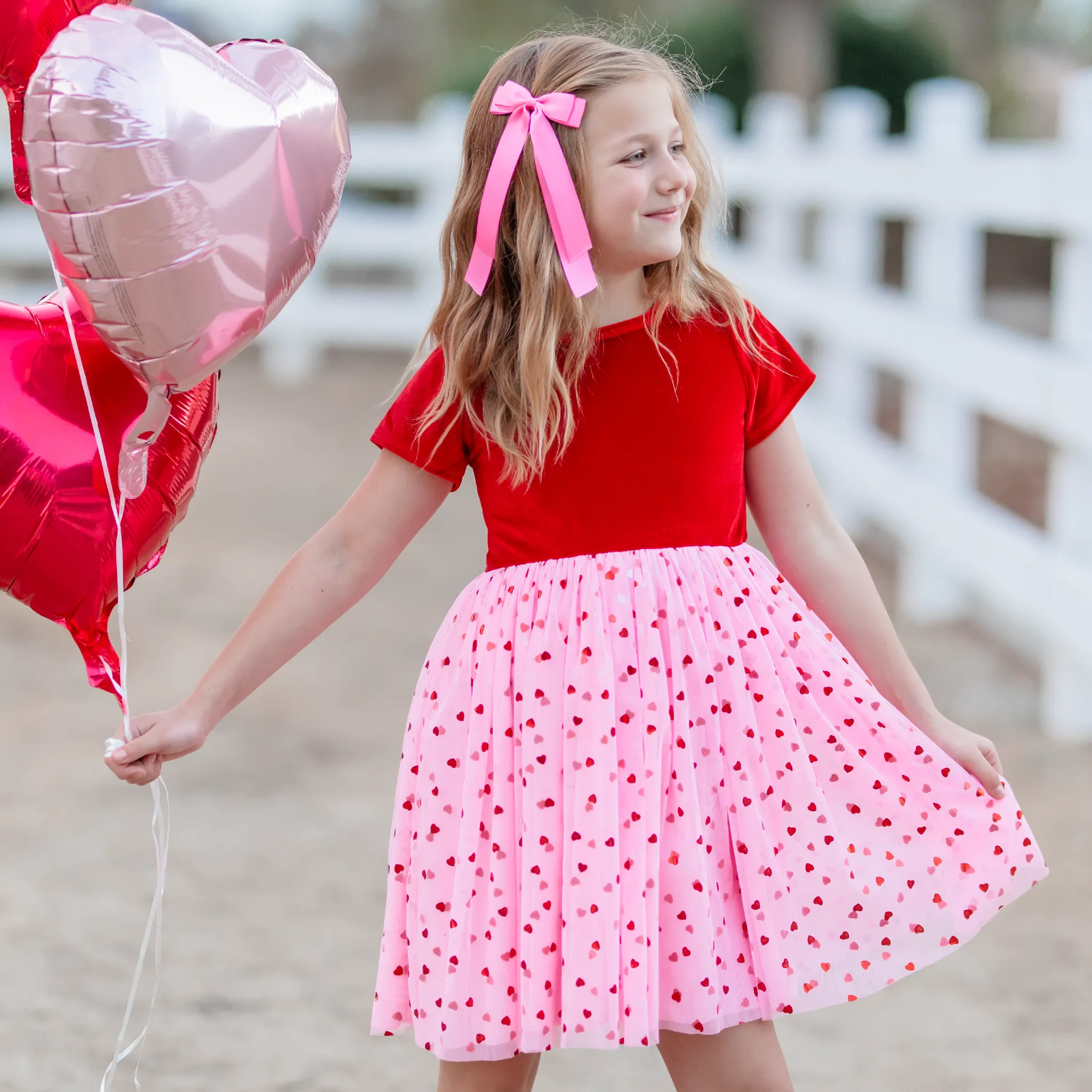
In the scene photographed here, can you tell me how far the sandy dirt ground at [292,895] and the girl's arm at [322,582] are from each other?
0.11 m

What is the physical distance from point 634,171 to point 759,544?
4248 millimetres

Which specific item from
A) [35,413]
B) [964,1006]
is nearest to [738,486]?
[35,413]

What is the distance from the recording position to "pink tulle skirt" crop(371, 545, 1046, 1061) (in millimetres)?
1688

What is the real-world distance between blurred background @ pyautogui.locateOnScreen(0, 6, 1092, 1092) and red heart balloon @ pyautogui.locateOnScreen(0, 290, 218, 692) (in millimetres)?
747

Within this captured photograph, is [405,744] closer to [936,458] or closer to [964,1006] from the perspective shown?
[964,1006]

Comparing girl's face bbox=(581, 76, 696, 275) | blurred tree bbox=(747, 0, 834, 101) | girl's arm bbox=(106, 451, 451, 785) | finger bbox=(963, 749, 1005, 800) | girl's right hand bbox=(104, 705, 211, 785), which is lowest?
blurred tree bbox=(747, 0, 834, 101)

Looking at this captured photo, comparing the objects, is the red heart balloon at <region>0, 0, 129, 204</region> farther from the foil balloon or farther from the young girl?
the young girl

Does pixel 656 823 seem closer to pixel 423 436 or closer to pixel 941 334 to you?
pixel 423 436

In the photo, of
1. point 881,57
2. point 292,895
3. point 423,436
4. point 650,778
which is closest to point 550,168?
point 423,436

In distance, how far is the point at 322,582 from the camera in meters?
1.84

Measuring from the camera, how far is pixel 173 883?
10.5ft

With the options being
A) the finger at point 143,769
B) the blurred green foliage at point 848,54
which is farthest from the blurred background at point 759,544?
Result: the blurred green foliage at point 848,54

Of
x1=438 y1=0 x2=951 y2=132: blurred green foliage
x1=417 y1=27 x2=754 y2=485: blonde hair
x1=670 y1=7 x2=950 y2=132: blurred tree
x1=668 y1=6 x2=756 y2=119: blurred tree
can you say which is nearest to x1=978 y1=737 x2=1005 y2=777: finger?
x1=417 y1=27 x2=754 y2=485: blonde hair

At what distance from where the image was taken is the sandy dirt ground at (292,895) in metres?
2.52
